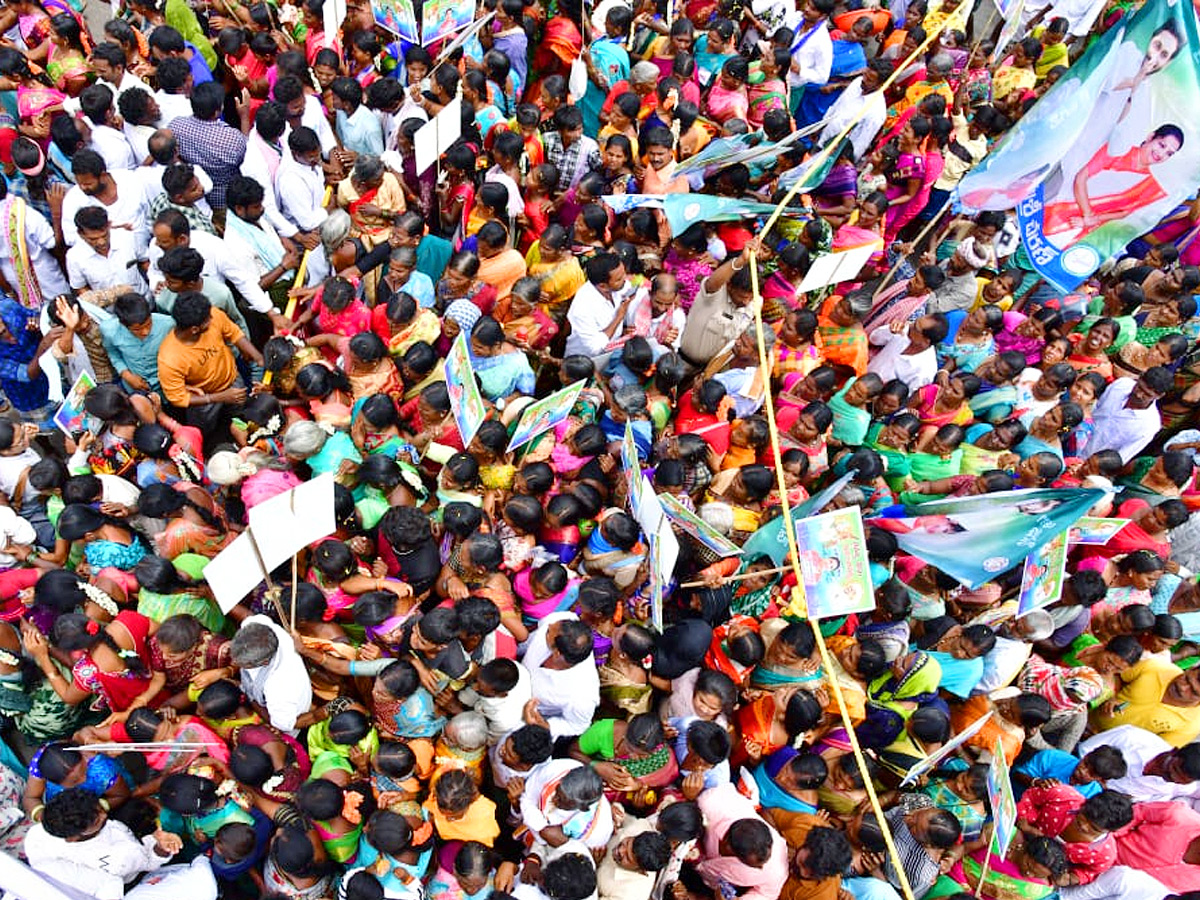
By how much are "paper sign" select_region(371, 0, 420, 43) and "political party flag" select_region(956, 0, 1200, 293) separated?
14.2 ft

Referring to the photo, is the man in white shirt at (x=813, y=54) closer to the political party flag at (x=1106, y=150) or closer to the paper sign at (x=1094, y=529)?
the political party flag at (x=1106, y=150)

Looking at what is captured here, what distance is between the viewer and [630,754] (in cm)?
392

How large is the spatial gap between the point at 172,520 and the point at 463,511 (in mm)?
1418

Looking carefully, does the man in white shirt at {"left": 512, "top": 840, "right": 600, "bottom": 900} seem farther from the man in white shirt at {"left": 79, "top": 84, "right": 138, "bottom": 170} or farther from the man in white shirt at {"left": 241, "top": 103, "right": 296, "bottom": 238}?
the man in white shirt at {"left": 79, "top": 84, "right": 138, "bottom": 170}

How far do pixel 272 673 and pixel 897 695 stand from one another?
123 inches

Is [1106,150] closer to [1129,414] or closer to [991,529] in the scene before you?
[1129,414]

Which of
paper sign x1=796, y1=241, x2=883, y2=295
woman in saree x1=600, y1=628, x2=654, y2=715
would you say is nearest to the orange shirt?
woman in saree x1=600, y1=628, x2=654, y2=715

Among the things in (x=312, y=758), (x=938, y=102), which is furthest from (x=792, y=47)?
(x=312, y=758)

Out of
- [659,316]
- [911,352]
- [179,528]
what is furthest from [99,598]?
[911,352]

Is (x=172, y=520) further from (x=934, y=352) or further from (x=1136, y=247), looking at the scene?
(x=1136, y=247)

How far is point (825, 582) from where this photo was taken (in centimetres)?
417

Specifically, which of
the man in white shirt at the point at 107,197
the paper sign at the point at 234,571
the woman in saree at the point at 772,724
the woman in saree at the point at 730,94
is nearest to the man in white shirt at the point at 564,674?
the woman in saree at the point at 772,724

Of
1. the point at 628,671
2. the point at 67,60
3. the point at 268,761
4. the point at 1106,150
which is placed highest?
the point at 67,60

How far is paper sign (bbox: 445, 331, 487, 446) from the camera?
4.18m
